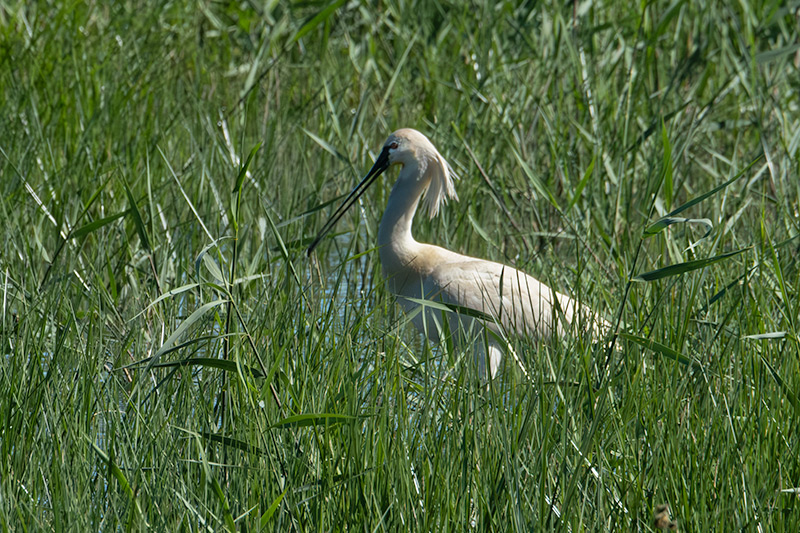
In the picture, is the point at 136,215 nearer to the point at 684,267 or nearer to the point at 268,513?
the point at 268,513

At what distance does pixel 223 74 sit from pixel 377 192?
2086 millimetres

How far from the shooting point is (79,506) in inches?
71.6

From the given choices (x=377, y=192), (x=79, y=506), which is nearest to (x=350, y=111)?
(x=377, y=192)

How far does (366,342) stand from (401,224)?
0.85m

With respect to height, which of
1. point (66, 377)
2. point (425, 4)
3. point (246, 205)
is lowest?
point (66, 377)

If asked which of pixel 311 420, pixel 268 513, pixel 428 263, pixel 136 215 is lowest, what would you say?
pixel 268 513

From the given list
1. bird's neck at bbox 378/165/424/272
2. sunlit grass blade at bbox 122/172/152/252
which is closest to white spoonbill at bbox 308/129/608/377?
bird's neck at bbox 378/165/424/272

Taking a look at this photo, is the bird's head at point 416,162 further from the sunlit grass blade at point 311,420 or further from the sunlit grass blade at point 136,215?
the sunlit grass blade at point 311,420

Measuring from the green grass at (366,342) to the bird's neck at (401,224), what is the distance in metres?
0.15

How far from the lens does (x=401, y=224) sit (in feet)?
11.9

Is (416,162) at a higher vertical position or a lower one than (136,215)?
higher

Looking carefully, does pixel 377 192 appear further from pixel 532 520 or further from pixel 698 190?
pixel 532 520

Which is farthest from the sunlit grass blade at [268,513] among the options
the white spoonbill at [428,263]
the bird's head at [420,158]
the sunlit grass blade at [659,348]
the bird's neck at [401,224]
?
the bird's head at [420,158]

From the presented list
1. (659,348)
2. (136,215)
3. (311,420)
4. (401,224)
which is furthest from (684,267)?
(401,224)
